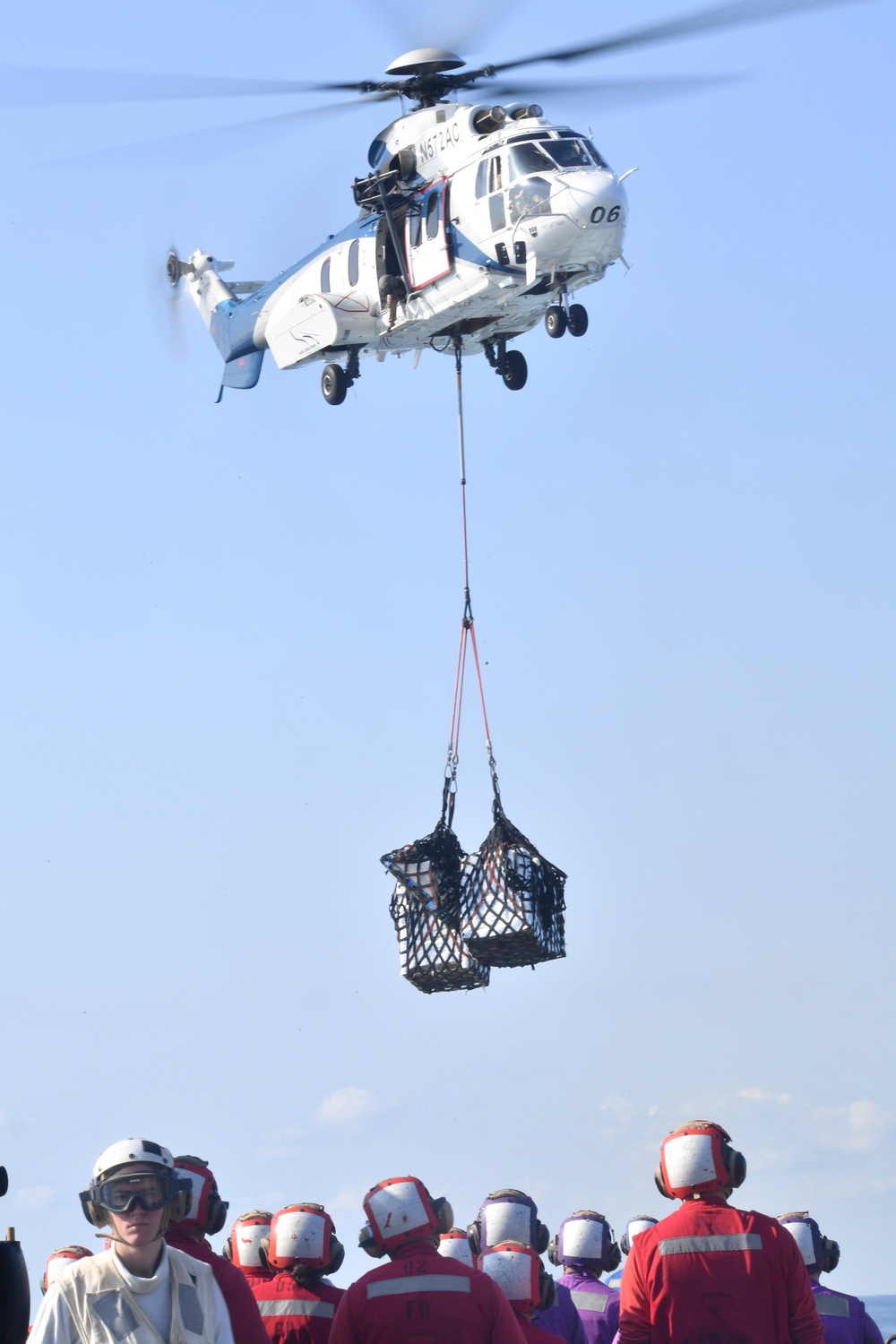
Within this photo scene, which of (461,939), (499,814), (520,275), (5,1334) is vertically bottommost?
(5,1334)

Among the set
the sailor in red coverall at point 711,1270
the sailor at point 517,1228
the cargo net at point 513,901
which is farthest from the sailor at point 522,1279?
the cargo net at point 513,901

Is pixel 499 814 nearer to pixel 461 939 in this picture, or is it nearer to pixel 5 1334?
pixel 461 939

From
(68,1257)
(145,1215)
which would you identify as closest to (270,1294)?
(68,1257)

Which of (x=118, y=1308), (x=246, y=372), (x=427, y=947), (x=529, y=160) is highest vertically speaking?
(x=246, y=372)

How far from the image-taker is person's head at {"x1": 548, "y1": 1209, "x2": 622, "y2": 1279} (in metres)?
11.4

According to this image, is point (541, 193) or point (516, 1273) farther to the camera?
point (541, 193)

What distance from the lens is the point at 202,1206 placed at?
8.91 meters

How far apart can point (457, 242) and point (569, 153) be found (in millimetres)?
1572

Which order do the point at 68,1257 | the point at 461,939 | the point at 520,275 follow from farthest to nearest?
1. the point at 520,275
2. the point at 461,939
3. the point at 68,1257

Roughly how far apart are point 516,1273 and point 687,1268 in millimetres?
953

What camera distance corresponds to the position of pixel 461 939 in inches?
699

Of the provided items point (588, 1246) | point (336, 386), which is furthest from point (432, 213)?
point (588, 1246)

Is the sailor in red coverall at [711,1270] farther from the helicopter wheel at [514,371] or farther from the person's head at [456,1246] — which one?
the helicopter wheel at [514,371]

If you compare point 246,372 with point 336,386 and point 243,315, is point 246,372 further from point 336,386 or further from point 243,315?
point 336,386
